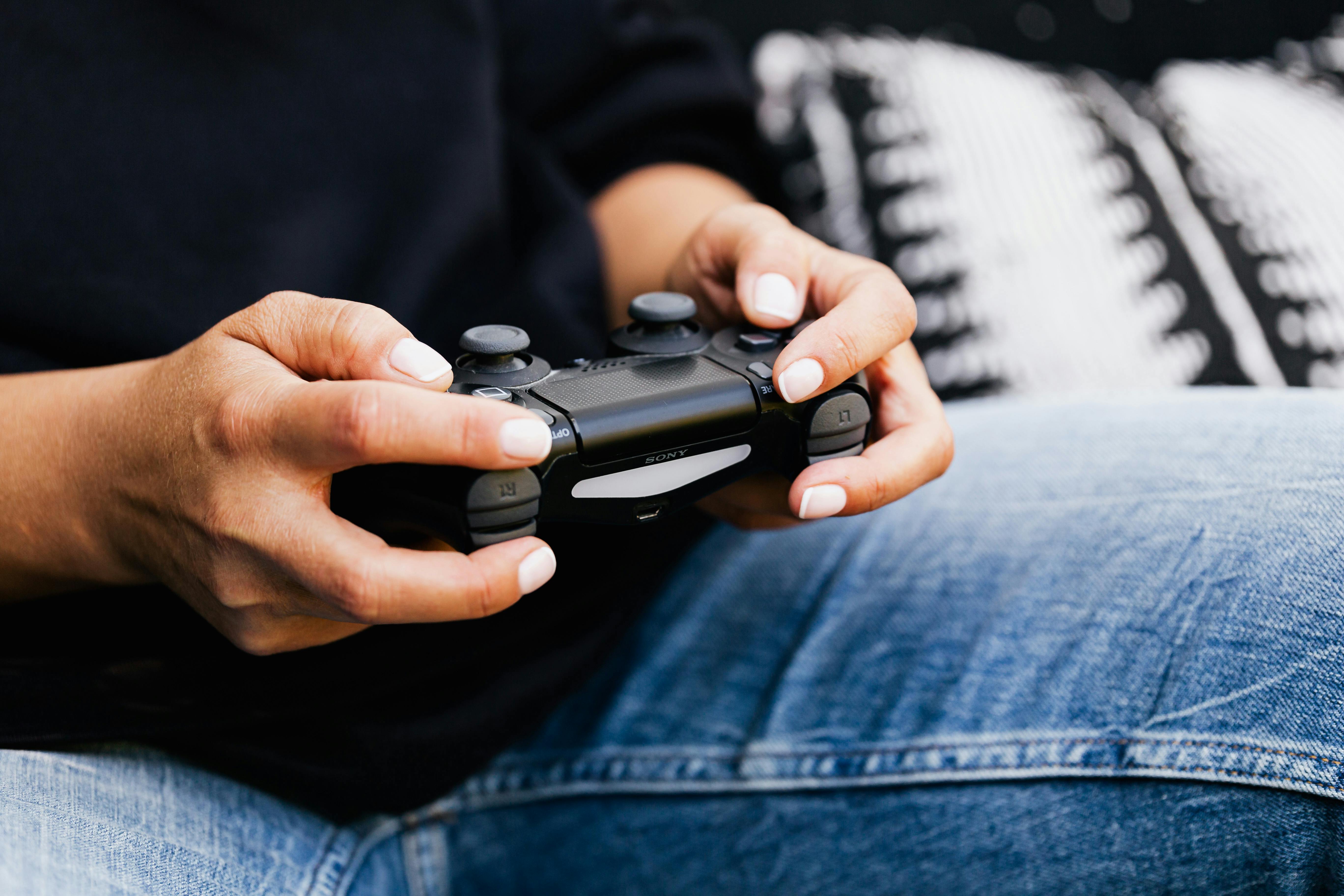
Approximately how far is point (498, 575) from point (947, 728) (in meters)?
0.29

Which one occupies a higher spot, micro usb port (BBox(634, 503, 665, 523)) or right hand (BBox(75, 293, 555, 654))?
right hand (BBox(75, 293, 555, 654))

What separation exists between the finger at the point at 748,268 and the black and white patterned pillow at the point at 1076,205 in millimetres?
293

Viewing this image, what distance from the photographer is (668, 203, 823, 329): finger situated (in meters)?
0.50

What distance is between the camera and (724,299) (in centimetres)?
61

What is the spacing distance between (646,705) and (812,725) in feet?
0.38

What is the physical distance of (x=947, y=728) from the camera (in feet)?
1.71

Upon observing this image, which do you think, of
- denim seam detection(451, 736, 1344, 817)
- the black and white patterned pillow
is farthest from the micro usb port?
the black and white patterned pillow

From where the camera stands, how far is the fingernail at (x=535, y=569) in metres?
0.37

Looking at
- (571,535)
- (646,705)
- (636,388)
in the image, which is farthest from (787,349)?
(646,705)

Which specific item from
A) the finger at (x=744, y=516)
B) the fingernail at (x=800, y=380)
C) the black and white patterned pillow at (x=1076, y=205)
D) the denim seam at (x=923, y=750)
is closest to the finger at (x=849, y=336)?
the fingernail at (x=800, y=380)

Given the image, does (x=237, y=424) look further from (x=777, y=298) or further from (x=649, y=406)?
(x=777, y=298)

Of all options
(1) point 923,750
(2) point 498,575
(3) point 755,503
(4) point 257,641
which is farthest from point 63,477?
(1) point 923,750

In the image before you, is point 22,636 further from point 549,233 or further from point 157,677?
point 549,233

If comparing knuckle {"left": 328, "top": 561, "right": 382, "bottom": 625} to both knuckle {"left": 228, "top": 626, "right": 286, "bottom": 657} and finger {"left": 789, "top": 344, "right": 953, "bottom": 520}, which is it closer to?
knuckle {"left": 228, "top": 626, "right": 286, "bottom": 657}
